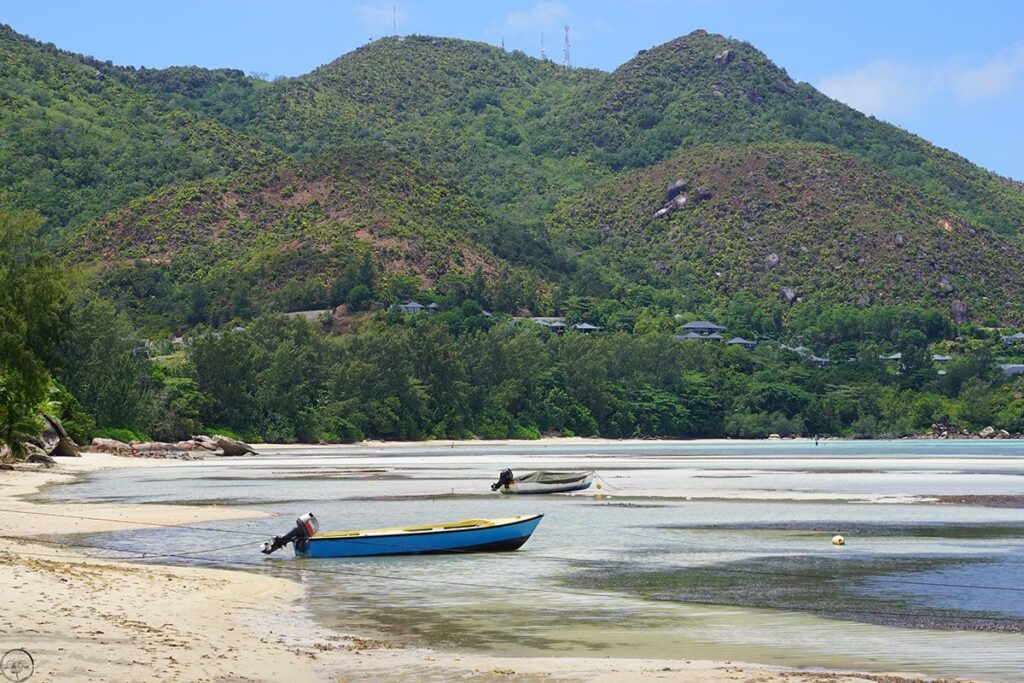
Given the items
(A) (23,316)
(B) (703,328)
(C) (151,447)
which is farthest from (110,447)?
(B) (703,328)

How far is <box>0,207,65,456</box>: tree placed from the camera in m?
49.2

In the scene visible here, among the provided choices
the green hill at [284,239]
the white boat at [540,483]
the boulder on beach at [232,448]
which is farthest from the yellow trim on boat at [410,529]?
the green hill at [284,239]

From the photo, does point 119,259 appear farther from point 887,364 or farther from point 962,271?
point 962,271

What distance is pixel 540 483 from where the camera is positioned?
52594 millimetres

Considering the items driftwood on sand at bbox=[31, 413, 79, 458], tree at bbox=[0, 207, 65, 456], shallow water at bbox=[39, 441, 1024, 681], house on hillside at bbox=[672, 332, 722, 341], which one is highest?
house on hillside at bbox=[672, 332, 722, 341]

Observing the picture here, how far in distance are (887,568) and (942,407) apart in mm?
128237

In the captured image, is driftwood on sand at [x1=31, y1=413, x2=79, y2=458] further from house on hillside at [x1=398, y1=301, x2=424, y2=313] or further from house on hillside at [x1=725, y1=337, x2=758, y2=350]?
house on hillside at [x1=725, y1=337, x2=758, y2=350]

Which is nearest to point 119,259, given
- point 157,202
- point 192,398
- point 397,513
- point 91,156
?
point 157,202

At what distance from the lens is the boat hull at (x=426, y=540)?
3003 cm

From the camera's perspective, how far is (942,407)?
495 ft

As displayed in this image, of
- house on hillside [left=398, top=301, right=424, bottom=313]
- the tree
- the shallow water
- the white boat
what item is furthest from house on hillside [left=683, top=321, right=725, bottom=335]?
the tree

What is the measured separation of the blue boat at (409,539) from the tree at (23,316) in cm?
2297

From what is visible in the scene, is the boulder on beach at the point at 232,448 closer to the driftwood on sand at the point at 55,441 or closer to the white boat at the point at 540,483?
the driftwood on sand at the point at 55,441

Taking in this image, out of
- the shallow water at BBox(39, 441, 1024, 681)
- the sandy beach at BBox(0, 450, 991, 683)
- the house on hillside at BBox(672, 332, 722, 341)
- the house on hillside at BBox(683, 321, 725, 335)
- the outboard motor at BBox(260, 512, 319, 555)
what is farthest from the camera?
the house on hillside at BBox(683, 321, 725, 335)
